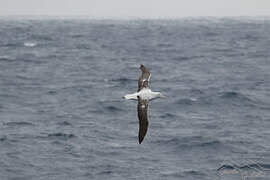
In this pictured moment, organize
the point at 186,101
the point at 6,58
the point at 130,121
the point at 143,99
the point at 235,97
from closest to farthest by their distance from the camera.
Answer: the point at 143,99 < the point at 130,121 < the point at 186,101 < the point at 235,97 < the point at 6,58

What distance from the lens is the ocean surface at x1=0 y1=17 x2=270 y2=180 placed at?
26.9m

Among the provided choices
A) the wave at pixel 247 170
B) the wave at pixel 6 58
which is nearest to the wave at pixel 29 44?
the wave at pixel 6 58

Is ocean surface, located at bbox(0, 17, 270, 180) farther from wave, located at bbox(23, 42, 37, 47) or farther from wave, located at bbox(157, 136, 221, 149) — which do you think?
wave, located at bbox(23, 42, 37, 47)

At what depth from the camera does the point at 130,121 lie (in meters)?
35.5

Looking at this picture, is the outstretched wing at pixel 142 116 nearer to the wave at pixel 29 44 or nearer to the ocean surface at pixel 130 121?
the ocean surface at pixel 130 121

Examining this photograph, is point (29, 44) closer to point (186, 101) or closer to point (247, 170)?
point (186, 101)

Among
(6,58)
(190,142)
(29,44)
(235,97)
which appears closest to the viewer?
(190,142)

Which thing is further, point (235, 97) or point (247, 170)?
point (235, 97)

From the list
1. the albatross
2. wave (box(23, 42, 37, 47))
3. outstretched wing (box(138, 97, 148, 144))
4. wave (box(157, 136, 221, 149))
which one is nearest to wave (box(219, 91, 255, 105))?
wave (box(157, 136, 221, 149))

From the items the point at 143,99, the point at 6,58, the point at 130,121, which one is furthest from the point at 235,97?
the point at 6,58

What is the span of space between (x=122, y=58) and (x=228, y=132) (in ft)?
122

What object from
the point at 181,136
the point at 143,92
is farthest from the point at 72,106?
the point at 143,92

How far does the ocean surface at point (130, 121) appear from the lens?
2692 cm

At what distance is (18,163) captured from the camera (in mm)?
27531
